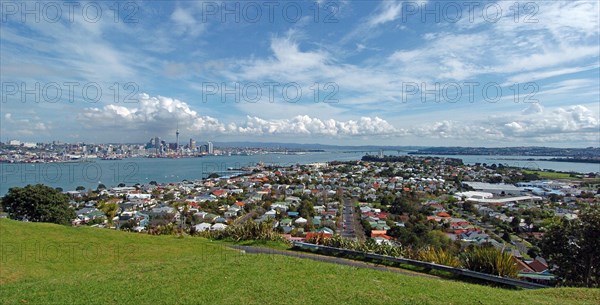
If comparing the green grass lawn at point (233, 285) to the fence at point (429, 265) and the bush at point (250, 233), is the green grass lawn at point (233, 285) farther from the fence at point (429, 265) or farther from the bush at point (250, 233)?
the bush at point (250, 233)

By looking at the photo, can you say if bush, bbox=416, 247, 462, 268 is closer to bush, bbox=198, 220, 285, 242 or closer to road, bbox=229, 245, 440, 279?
road, bbox=229, 245, 440, 279

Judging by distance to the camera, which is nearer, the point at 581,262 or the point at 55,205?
the point at 581,262

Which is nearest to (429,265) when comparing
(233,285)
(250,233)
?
(233,285)

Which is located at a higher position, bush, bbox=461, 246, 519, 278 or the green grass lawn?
the green grass lawn

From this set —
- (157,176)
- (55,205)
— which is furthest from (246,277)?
(157,176)

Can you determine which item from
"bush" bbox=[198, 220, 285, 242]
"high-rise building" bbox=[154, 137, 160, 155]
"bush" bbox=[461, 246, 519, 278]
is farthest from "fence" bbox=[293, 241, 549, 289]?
"high-rise building" bbox=[154, 137, 160, 155]

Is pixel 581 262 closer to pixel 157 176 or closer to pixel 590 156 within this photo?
pixel 157 176

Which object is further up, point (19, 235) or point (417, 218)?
point (19, 235)
